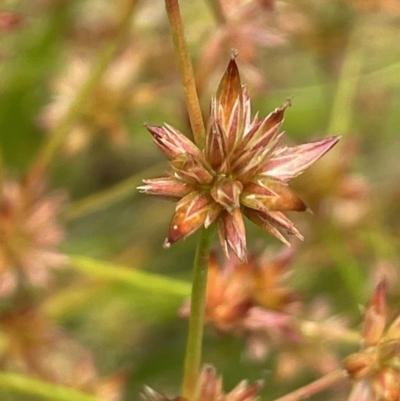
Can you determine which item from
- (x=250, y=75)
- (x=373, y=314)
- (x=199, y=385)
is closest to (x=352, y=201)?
(x=250, y=75)

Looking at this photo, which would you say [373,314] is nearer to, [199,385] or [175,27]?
[199,385]

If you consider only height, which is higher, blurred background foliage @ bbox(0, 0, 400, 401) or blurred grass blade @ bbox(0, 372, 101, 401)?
blurred background foliage @ bbox(0, 0, 400, 401)

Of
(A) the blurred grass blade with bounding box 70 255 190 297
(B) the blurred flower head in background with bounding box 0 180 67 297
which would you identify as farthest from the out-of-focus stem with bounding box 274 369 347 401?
(B) the blurred flower head in background with bounding box 0 180 67 297

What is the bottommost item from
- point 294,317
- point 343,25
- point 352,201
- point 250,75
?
point 294,317

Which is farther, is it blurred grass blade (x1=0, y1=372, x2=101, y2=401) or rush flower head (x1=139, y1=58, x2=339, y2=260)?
blurred grass blade (x1=0, y1=372, x2=101, y2=401)

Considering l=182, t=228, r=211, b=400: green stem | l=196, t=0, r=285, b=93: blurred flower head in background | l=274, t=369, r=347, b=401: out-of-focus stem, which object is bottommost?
l=274, t=369, r=347, b=401: out-of-focus stem

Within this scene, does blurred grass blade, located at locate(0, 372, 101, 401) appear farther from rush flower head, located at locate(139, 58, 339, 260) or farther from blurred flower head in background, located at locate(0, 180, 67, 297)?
rush flower head, located at locate(139, 58, 339, 260)
